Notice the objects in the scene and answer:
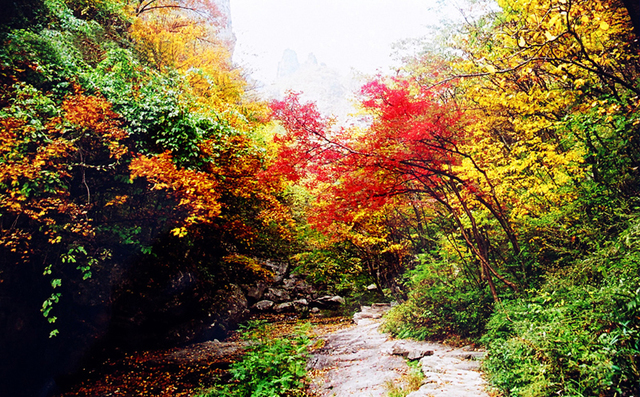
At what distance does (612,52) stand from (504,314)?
→ 4.45m

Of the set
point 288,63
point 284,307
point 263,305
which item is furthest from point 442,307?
point 288,63

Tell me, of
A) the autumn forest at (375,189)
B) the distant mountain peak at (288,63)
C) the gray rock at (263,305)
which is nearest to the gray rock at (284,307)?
the gray rock at (263,305)

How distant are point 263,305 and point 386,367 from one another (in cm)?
1082

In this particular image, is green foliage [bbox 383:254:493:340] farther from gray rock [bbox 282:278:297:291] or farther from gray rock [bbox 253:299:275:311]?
gray rock [bbox 282:278:297:291]

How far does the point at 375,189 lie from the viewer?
209 inches

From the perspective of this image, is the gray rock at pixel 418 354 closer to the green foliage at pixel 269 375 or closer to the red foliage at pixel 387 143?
the green foliage at pixel 269 375

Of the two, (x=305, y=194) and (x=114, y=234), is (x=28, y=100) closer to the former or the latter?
(x=114, y=234)

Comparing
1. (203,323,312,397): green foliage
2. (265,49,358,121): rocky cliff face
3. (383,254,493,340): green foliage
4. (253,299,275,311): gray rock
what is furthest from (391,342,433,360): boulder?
(265,49,358,121): rocky cliff face

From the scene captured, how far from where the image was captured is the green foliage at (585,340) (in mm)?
2480

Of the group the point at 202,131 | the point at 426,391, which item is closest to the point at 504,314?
the point at 426,391

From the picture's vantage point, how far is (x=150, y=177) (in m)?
6.14

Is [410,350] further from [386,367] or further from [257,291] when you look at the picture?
[257,291]

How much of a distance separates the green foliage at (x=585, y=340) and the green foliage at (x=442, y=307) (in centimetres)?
167

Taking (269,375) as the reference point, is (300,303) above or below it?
below
